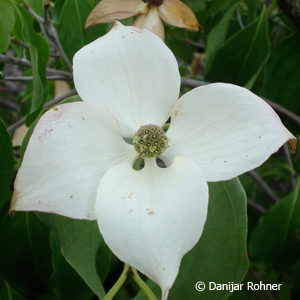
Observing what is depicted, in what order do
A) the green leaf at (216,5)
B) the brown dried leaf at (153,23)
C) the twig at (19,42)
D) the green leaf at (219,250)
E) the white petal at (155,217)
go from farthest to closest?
1. the green leaf at (216,5)
2. the twig at (19,42)
3. the brown dried leaf at (153,23)
4. the green leaf at (219,250)
5. the white petal at (155,217)

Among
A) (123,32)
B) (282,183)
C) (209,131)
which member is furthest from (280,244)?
(282,183)

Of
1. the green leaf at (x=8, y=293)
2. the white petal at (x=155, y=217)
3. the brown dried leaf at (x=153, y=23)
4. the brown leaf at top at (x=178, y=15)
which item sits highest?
the brown leaf at top at (x=178, y=15)

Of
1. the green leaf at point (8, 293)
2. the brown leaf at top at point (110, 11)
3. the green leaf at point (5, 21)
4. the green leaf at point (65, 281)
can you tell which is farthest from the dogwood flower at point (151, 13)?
the green leaf at point (8, 293)

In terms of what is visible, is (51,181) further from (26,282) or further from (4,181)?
(26,282)

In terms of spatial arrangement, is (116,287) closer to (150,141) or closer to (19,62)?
(150,141)

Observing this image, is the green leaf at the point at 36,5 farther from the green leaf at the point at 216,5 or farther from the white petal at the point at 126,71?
the green leaf at the point at 216,5

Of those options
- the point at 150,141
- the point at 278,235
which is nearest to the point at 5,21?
the point at 150,141
